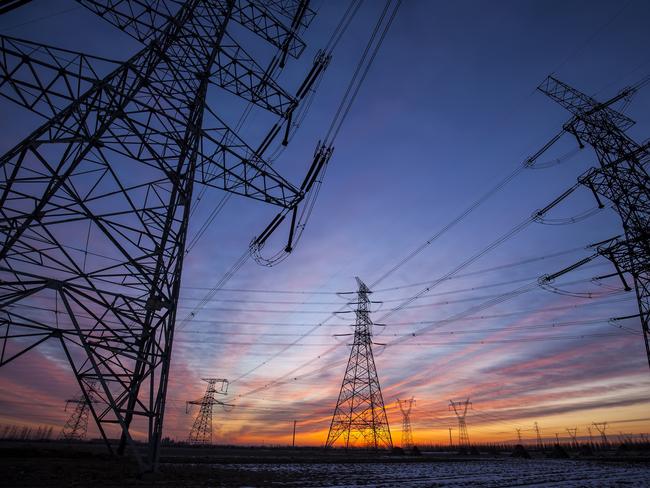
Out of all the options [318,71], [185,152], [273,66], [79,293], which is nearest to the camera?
[79,293]

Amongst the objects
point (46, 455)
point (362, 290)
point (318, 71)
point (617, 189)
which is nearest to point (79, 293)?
point (46, 455)

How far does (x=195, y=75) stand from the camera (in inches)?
519

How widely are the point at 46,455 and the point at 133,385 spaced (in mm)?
8157

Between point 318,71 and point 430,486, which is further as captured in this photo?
point 318,71

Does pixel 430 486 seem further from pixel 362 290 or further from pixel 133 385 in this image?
pixel 362 290

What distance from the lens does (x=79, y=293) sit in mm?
9406

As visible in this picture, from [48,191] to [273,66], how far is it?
10338 mm

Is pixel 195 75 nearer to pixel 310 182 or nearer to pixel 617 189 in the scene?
pixel 310 182

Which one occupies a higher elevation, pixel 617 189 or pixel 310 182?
pixel 617 189

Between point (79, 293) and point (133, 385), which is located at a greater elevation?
point (79, 293)

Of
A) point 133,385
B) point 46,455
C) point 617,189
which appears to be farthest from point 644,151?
point 46,455

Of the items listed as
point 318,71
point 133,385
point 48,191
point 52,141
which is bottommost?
point 133,385

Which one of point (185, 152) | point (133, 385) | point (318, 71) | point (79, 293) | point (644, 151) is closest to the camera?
point (79, 293)

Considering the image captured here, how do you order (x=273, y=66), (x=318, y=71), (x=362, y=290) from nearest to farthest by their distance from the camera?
(x=318, y=71) → (x=273, y=66) → (x=362, y=290)
